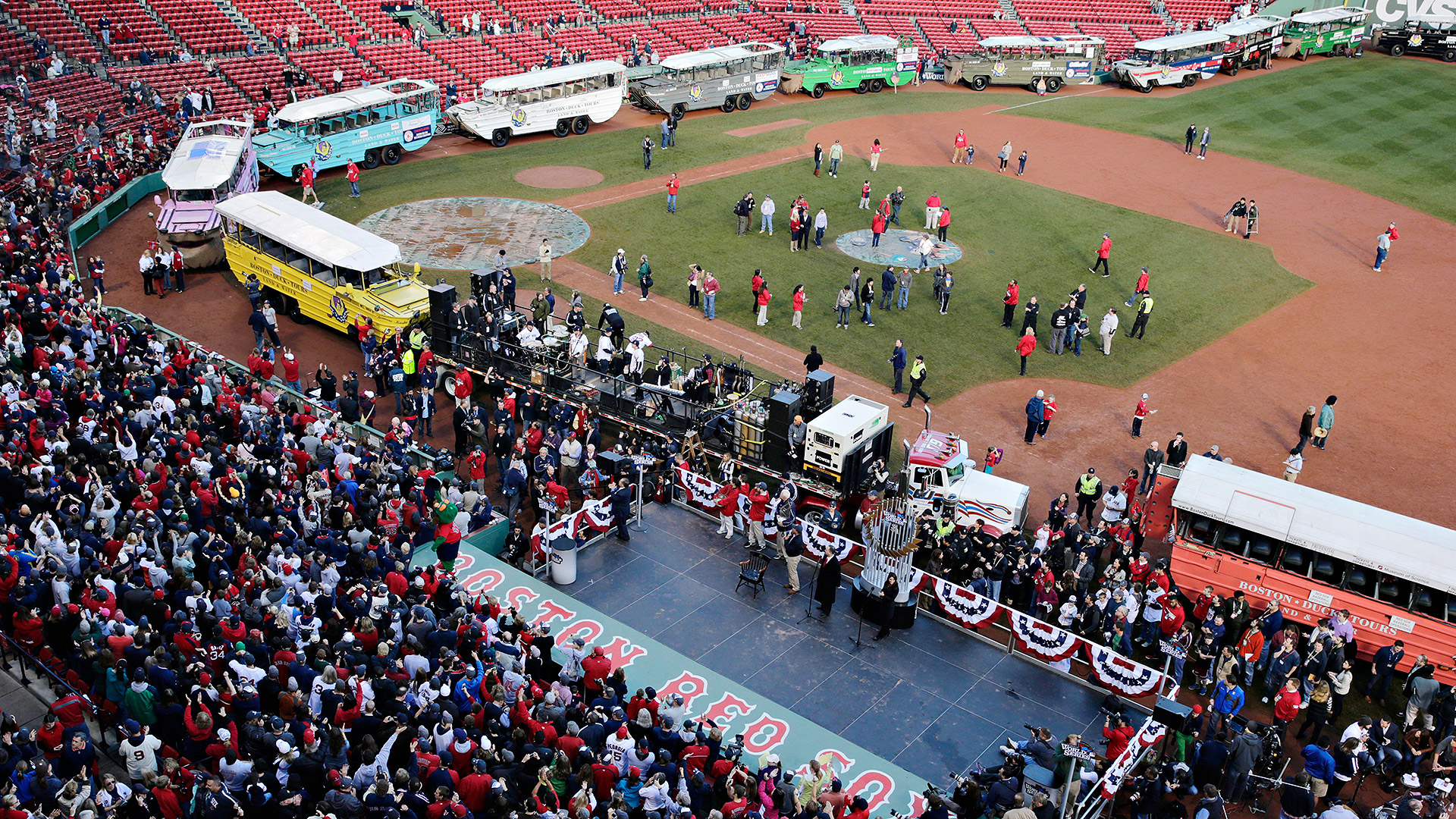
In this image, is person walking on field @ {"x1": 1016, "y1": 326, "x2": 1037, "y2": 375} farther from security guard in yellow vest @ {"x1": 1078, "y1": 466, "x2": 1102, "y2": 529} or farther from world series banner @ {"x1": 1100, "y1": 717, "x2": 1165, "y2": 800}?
world series banner @ {"x1": 1100, "y1": 717, "x2": 1165, "y2": 800}

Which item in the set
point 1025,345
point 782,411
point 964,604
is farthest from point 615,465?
point 1025,345

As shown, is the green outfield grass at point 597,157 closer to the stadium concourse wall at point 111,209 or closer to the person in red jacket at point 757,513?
the stadium concourse wall at point 111,209

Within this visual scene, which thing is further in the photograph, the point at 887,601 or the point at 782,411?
the point at 782,411

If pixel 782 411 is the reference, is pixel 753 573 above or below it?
below

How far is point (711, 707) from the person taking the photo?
1711cm

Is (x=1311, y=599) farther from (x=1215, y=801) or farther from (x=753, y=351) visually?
(x=753, y=351)

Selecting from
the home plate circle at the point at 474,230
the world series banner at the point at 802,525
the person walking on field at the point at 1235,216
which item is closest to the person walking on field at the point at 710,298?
the home plate circle at the point at 474,230

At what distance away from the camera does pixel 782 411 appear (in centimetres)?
2295

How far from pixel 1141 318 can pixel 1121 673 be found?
1657 centimetres

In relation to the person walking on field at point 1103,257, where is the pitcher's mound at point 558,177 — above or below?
below

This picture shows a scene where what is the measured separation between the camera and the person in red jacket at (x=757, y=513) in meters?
21.5

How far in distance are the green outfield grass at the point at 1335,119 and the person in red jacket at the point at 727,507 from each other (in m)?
35.7

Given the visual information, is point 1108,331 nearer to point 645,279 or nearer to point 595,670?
point 645,279

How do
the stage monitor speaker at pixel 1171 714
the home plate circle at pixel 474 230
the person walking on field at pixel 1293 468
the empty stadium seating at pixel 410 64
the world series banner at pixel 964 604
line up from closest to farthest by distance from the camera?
the stage monitor speaker at pixel 1171 714 < the world series banner at pixel 964 604 < the person walking on field at pixel 1293 468 < the home plate circle at pixel 474 230 < the empty stadium seating at pixel 410 64
